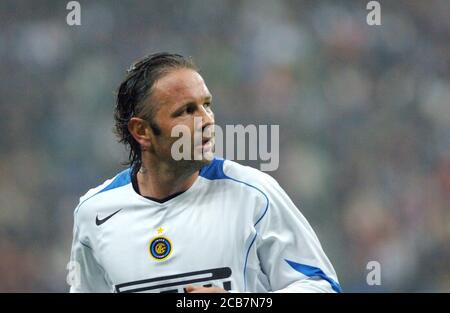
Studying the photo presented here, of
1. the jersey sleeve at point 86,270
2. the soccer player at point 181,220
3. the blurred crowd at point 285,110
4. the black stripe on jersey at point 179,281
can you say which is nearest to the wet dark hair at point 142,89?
the soccer player at point 181,220

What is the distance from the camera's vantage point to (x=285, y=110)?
247 inches

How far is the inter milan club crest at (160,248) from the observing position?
2.98m

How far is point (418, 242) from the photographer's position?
19.4ft

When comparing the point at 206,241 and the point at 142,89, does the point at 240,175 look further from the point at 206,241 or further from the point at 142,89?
the point at 142,89

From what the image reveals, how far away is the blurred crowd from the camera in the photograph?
586 cm

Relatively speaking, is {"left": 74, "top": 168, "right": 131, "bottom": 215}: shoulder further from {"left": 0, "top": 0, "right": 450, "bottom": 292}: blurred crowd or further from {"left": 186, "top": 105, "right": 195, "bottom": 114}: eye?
{"left": 0, "top": 0, "right": 450, "bottom": 292}: blurred crowd

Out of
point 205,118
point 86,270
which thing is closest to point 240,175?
point 205,118

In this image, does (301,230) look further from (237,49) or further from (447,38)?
(447,38)

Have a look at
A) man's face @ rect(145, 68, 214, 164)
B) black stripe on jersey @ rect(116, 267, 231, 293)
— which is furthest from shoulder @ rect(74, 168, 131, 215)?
black stripe on jersey @ rect(116, 267, 231, 293)

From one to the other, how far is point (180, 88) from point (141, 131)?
28 cm

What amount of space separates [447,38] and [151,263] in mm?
4560

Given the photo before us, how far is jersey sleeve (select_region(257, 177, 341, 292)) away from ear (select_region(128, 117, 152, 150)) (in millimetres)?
533

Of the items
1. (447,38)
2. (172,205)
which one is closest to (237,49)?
(447,38)

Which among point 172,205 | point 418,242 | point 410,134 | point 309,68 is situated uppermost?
point 309,68
